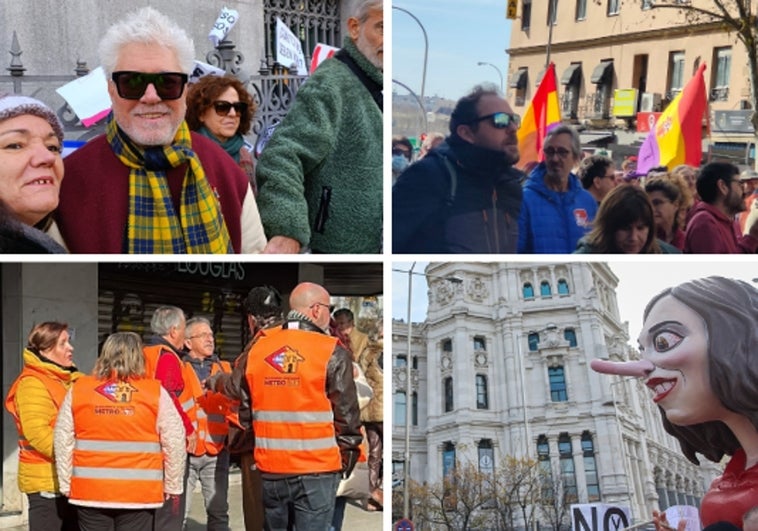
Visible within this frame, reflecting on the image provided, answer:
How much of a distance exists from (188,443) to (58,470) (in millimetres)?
528

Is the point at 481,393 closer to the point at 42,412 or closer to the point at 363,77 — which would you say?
the point at 363,77

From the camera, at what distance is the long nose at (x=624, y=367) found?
15.1 feet

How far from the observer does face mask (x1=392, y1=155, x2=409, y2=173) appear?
4.53 m

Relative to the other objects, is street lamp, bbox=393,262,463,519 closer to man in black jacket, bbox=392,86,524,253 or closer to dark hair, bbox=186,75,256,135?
man in black jacket, bbox=392,86,524,253

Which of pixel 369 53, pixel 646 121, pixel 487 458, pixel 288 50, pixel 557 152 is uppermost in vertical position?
pixel 288 50

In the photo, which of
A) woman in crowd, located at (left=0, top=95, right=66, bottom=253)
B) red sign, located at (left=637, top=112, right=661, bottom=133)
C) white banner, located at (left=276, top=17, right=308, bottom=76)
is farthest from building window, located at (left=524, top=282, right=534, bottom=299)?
woman in crowd, located at (left=0, top=95, right=66, bottom=253)

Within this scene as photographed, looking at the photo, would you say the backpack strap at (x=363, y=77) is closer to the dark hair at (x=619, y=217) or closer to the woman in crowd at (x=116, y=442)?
the dark hair at (x=619, y=217)

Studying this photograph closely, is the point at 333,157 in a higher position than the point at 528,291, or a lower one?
higher

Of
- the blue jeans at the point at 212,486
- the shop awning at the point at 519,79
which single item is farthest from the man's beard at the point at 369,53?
the blue jeans at the point at 212,486

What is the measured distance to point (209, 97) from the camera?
4492 mm

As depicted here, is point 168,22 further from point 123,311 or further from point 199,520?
point 199,520

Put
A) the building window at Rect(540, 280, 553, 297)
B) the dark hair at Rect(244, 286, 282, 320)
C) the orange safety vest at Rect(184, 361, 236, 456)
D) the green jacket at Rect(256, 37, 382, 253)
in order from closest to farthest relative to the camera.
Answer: the green jacket at Rect(256, 37, 382, 253) < the building window at Rect(540, 280, 553, 297) < the dark hair at Rect(244, 286, 282, 320) < the orange safety vest at Rect(184, 361, 236, 456)

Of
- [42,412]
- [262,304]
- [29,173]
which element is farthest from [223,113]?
[42,412]

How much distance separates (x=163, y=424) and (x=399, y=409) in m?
0.90
